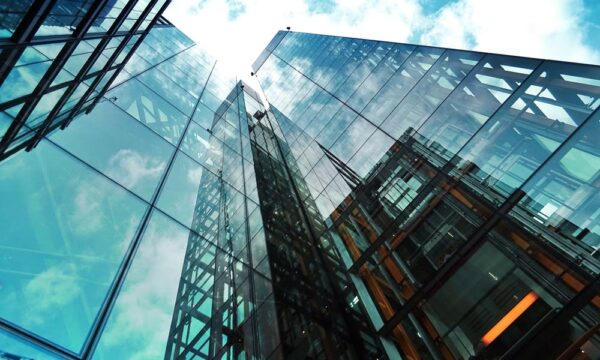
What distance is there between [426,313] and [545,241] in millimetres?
2548

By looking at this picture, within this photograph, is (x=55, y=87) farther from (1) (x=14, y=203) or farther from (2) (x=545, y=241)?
(2) (x=545, y=241)

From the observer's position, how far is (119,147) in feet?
26.3

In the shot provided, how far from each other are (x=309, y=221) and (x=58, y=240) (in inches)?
287

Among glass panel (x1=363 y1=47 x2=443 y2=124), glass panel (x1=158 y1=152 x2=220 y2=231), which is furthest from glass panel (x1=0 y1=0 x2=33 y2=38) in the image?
glass panel (x1=363 y1=47 x2=443 y2=124)

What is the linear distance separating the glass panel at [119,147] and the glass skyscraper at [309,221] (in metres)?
0.05

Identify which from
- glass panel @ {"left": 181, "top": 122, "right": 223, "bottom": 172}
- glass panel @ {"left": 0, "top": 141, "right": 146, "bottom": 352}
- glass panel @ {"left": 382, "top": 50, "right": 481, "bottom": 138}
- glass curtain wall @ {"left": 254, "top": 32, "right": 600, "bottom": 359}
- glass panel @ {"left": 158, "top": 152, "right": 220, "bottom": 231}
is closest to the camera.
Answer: glass panel @ {"left": 0, "top": 141, "right": 146, "bottom": 352}

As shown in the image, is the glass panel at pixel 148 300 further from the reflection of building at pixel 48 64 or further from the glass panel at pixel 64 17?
the glass panel at pixel 64 17

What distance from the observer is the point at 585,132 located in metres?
4.88

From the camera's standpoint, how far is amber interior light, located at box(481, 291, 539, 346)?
5.32 m

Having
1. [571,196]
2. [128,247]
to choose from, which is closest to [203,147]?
[128,247]

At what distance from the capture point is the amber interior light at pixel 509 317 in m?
5.32

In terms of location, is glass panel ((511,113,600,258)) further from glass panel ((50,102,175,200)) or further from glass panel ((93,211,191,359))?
glass panel ((50,102,175,200))

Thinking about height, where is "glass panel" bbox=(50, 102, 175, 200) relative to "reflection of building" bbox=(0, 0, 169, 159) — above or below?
below

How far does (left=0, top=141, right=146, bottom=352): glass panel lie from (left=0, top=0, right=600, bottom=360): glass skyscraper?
0.08 feet
